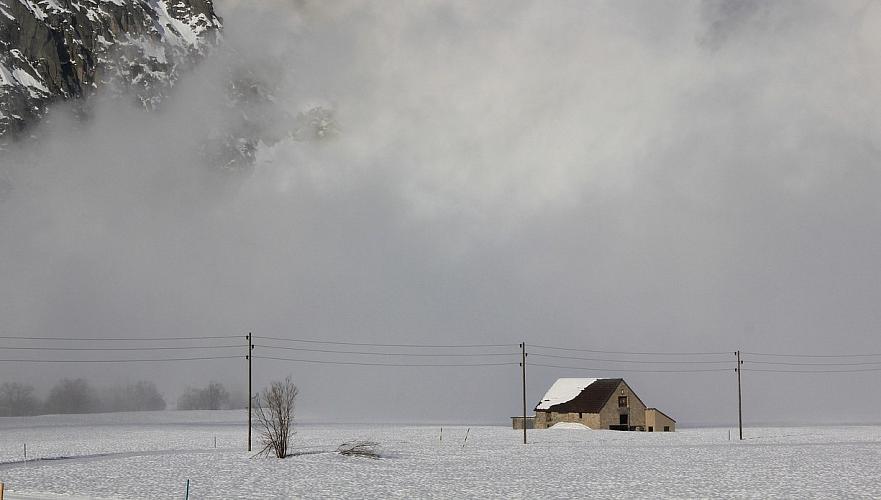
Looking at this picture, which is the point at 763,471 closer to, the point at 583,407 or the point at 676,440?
the point at 676,440

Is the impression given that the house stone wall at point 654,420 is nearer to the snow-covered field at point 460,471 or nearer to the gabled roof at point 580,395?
the gabled roof at point 580,395

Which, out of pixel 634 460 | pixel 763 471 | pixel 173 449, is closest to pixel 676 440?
pixel 634 460

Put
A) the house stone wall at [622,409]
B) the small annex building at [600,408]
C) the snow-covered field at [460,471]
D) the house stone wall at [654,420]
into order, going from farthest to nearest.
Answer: the house stone wall at [654,420] < the small annex building at [600,408] < the house stone wall at [622,409] < the snow-covered field at [460,471]

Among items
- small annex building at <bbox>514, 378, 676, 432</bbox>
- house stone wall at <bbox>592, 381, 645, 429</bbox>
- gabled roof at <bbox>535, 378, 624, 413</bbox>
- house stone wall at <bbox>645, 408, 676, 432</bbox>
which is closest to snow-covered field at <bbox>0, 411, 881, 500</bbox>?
house stone wall at <bbox>592, 381, 645, 429</bbox>

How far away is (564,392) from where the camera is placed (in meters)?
123

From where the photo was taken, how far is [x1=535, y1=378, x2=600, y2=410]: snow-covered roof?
122 metres

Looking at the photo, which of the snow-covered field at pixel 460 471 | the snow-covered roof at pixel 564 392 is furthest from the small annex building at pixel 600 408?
the snow-covered field at pixel 460 471

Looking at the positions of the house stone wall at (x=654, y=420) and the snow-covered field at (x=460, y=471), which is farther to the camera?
the house stone wall at (x=654, y=420)

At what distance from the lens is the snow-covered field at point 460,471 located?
43781mm

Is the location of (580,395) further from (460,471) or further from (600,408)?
(460,471)

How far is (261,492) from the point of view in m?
43.8

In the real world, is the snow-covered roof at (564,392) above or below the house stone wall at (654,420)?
above

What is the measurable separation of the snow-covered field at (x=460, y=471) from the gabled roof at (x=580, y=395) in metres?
31.1

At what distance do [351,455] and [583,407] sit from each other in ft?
189
